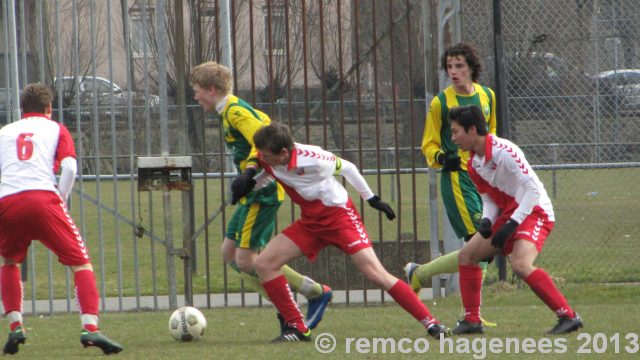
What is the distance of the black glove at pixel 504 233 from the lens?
6613mm

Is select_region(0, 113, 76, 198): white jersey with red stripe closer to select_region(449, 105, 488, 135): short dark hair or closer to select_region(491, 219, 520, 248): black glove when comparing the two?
select_region(449, 105, 488, 135): short dark hair

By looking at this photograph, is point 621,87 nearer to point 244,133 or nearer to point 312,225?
point 244,133

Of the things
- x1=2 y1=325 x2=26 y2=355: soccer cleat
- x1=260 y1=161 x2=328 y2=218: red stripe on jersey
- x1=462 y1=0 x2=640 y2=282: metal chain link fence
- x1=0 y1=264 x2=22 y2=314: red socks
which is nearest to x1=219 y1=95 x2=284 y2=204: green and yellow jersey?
x1=260 y1=161 x2=328 y2=218: red stripe on jersey

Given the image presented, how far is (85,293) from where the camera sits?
22.0 feet

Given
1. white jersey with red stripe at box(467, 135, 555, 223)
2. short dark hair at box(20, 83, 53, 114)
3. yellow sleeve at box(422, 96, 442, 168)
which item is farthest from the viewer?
yellow sleeve at box(422, 96, 442, 168)

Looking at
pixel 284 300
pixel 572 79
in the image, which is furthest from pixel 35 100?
pixel 572 79

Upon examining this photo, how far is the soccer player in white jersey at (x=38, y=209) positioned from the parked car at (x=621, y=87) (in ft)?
17.8

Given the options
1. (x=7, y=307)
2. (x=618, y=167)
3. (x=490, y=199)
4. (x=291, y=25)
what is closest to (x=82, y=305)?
(x=7, y=307)

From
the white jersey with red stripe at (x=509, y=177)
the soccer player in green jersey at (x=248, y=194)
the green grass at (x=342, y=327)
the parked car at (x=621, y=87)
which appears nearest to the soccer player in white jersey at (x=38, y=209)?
the green grass at (x=342, y=327)

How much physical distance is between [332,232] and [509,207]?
1.10 meters

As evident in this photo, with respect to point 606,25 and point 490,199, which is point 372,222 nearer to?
point 606,25

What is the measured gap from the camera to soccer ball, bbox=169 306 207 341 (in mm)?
7172

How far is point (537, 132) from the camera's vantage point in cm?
1068

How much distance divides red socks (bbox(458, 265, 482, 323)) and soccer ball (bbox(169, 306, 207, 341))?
5.53 feet
